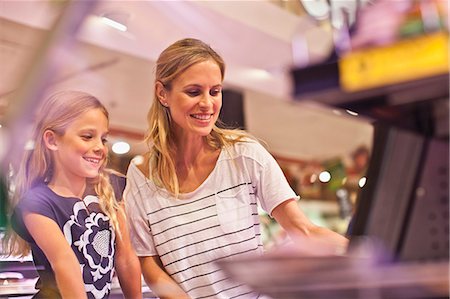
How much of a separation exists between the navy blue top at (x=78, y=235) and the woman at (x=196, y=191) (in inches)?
3.2

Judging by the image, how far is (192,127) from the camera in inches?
60.1

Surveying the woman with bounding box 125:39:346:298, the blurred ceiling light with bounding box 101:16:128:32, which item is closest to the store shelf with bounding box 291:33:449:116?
the woman with bounding box 125:39:346:298

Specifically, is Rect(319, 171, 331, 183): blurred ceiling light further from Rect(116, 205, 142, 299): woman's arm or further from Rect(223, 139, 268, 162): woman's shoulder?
Rect(116, 205, 142, 299): woman's arm

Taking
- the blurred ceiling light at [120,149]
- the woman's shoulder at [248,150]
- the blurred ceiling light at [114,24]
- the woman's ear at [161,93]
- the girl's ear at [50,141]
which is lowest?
the woman's shoulder at [248,150]

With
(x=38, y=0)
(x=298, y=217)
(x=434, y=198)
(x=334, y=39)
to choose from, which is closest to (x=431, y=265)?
(x=434, y=198)

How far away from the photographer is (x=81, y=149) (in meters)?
1.50

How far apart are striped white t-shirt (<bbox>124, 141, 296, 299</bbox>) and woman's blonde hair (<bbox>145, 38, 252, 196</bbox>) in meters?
0.03

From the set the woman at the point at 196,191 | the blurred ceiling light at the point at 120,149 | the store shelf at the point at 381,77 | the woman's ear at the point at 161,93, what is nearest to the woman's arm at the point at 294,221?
the woman at the point at 196,191

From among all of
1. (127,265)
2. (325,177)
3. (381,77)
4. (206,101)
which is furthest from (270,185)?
(325,177)

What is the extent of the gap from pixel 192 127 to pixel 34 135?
0.35 meters

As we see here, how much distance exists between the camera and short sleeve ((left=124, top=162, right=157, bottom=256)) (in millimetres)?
1537

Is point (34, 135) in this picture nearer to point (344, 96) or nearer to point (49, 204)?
point (49, 204)

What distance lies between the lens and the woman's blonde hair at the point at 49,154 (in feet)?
4.81

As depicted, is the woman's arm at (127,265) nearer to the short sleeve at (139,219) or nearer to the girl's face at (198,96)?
the short sleeve at (139,219)
